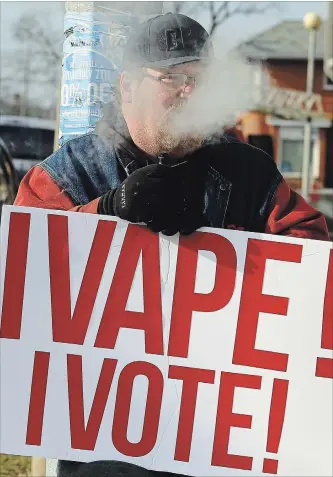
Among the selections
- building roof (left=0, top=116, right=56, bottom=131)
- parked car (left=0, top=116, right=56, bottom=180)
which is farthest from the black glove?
parked car (left=0, top=116, right=56, bottom=180)

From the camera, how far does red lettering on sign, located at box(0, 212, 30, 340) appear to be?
2086 mm

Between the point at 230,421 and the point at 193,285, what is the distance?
0.35m

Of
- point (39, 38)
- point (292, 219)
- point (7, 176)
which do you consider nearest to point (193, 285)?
point (292, 219)

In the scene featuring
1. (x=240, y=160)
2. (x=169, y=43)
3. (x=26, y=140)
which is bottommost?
(x=240, y=160)

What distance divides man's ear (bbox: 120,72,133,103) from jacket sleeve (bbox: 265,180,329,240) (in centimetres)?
48

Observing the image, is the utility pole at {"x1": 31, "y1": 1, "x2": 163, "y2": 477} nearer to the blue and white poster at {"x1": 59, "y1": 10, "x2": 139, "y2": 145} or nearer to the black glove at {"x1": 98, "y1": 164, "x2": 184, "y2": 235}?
the blue and white poster at {"x1": 59, "y1": 10, "x2": 139, "y2": 145}

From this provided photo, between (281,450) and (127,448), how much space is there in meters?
0.38

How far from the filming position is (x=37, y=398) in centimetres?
208

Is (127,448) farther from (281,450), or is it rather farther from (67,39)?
(67,39)

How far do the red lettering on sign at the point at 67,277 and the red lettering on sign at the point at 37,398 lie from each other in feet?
0.21

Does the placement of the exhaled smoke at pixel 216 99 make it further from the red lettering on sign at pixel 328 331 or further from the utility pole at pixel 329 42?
the utility pole at pixel 329 42

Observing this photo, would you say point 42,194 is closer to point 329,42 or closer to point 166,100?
point 166,100

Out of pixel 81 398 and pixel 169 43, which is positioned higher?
pixel 169 43

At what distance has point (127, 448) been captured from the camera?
2074mm
